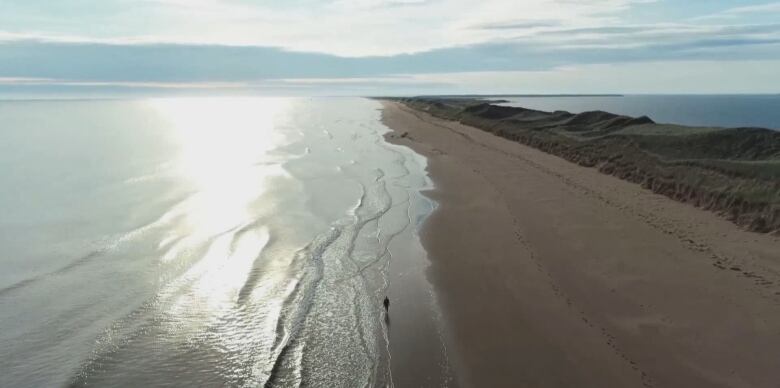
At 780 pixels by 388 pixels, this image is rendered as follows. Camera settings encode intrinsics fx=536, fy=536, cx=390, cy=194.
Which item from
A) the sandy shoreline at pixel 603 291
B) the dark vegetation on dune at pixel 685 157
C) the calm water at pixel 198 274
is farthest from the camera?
the dark vegetation on dune at pixel 685 157

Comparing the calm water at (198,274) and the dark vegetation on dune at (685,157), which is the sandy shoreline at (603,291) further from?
the calm water at (198,274)

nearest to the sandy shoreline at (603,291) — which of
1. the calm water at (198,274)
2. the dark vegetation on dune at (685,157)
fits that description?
the dark vegetation on dune at (685,157)

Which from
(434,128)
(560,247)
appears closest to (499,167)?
(560,247)

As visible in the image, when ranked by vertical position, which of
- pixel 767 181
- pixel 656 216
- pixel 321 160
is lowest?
pixel 321 160

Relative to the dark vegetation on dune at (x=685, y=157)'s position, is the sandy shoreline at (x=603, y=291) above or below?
below

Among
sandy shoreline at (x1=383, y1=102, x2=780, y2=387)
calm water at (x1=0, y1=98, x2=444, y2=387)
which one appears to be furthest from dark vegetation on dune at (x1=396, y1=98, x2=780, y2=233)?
calm water at (x1=0, y1=98, x2=444, y2=387)

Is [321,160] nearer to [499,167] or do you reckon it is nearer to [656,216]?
[499,167]
